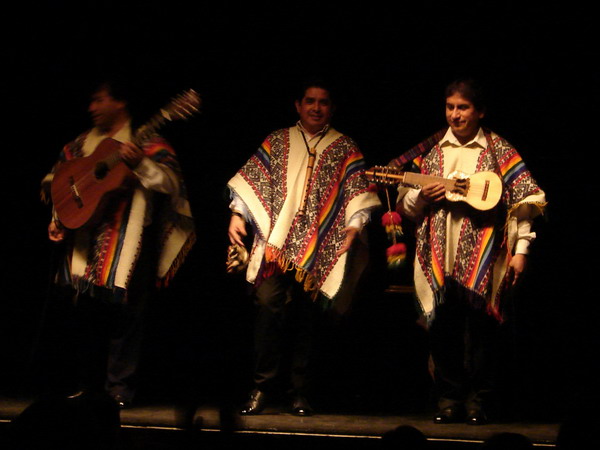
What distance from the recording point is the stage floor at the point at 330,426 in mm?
3381

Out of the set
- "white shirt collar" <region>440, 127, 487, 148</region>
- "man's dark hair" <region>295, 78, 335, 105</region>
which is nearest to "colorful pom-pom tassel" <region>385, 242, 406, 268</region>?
"white shirt collar" <region>440, 127, 487, 148</region>

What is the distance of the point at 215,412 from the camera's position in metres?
3.80

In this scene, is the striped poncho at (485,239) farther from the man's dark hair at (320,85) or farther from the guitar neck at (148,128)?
the guitar neck at (148,128)

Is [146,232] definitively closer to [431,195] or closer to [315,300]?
[315,300]

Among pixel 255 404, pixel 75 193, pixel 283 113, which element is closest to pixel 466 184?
pixel 255 404

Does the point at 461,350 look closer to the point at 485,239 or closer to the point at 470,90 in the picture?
the point at 485,239

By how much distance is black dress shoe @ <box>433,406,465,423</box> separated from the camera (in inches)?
146

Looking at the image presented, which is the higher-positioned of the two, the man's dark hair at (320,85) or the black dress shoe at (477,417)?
the man's dark hair at (320,85)

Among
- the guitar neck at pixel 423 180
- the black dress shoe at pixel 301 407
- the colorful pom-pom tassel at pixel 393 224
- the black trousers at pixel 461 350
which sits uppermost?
the guitar neck at pixel 423 180

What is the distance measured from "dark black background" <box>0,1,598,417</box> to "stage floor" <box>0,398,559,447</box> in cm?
61

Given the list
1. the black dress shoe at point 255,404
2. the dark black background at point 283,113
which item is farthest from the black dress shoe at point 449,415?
the black dress shoe at point 255,404

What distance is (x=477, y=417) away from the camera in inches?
146

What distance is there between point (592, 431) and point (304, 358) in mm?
2193

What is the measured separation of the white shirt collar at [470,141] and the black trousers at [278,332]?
3.08 ft
